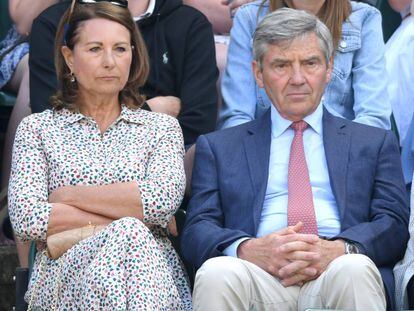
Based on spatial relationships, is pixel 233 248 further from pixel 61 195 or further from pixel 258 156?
pixel 61 195

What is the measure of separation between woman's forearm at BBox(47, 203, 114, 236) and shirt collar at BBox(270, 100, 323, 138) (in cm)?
79

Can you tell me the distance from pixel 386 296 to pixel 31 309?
138 cm

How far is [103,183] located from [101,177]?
0.03 meters

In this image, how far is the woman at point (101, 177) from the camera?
15.2 feet

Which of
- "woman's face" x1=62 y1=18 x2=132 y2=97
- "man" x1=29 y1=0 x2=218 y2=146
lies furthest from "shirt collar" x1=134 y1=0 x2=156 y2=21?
"woman's face" x1=62 y1=18 x2=132 y2=97

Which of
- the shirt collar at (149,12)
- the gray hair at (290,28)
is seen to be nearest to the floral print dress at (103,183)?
the gray hair at (290,28)

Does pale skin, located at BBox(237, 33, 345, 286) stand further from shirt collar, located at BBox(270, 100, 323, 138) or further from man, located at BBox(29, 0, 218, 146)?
man, located at BBox(29, 0, 218, 146)

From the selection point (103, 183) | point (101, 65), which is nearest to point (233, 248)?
point (103, 183)

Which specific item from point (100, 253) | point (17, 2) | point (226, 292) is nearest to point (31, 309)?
point (100, 253)

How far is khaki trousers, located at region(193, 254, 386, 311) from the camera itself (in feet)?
14.7

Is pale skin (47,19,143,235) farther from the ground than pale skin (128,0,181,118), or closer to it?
farther from the ground

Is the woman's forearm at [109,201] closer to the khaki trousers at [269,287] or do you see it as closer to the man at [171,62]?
the khaki trousers at [269,287]

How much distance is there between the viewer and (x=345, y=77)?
576 centimetres

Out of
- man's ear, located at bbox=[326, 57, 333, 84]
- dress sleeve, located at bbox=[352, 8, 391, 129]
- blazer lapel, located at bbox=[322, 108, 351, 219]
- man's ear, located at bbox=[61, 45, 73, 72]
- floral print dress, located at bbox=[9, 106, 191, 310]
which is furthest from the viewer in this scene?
dress sleeve, located at bbox=[352, 8, 391, 129]
